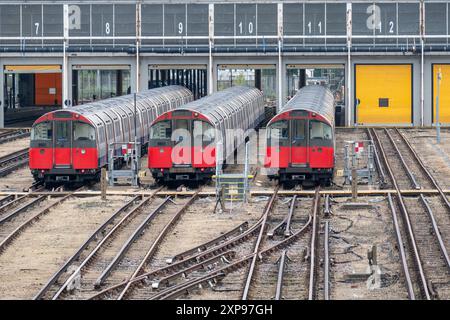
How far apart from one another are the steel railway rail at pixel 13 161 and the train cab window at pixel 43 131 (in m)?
4.96

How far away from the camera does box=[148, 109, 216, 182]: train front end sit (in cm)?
3036

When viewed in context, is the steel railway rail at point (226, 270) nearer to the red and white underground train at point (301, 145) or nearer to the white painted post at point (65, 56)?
the red and white underground train at point (301, 145)

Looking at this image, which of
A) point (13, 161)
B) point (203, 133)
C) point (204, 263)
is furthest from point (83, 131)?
point (204, 263)

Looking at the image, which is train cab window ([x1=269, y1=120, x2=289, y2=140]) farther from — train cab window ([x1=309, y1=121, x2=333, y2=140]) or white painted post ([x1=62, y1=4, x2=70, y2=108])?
white painted post ([x1=62, y1=4, x2=70, y2=108])

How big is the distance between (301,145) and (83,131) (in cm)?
655

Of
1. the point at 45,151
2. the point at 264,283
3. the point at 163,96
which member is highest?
the point at 163,96

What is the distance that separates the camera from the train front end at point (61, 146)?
3031cm

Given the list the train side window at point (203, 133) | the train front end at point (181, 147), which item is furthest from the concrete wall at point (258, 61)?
the train front end at point (181, 147)

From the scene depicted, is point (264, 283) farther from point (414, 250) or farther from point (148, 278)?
point (414, 250)

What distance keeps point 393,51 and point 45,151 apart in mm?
26984

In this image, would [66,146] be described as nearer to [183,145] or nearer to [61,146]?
[61,146]

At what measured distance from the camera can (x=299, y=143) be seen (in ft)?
98.0

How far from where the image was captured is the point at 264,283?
17875 millimetres
